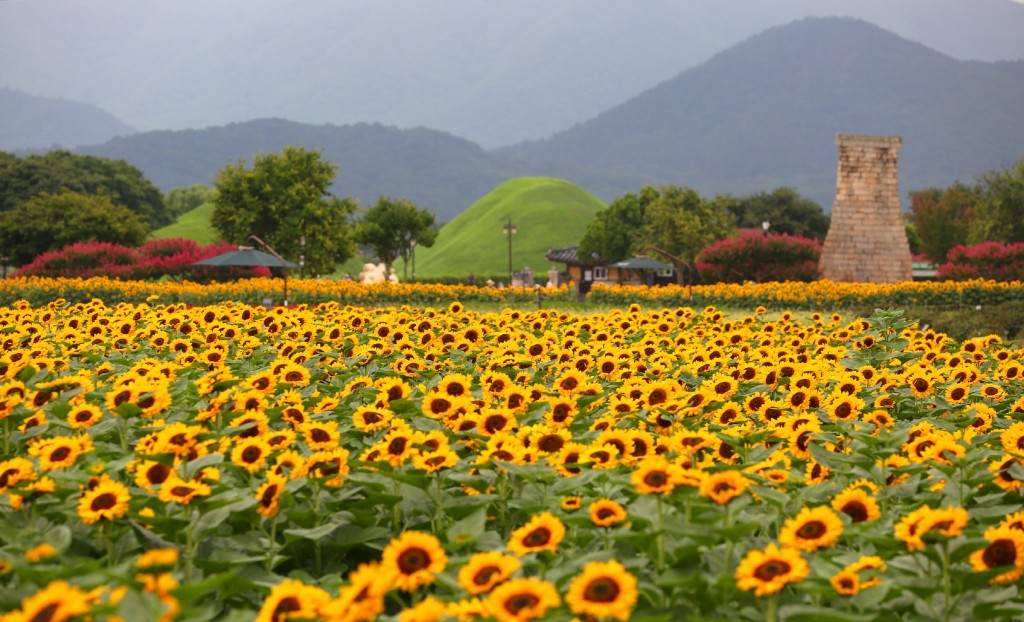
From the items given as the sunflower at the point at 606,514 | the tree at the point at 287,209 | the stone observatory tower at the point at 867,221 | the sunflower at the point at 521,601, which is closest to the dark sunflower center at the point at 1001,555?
the sunflower at the point at 606,514

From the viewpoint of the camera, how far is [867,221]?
135ft

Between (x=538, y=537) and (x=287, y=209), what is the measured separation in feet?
177

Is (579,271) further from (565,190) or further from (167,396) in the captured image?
(167,396)

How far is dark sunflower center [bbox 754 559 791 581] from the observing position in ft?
8.82

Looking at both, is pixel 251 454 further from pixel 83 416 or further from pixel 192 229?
pixel 192 229

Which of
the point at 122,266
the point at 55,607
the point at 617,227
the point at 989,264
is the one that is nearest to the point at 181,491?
the point at 55,607

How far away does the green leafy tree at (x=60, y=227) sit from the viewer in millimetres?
60250

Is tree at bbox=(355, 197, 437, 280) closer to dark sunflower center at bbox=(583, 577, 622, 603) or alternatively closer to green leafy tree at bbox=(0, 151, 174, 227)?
green leafy tree at bbox=(0, 151, 174, 227)

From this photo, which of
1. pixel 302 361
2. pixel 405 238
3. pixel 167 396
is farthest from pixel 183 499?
pixel 405 238

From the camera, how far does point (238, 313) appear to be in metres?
10.7

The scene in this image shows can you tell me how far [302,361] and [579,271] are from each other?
91.6 metres

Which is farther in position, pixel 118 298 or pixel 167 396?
pixel 118 298

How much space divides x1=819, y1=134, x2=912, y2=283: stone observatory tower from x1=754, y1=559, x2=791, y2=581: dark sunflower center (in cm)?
4024

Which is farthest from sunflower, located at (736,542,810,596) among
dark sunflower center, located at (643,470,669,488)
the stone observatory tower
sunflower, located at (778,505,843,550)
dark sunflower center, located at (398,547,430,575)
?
the stone observatory tower
